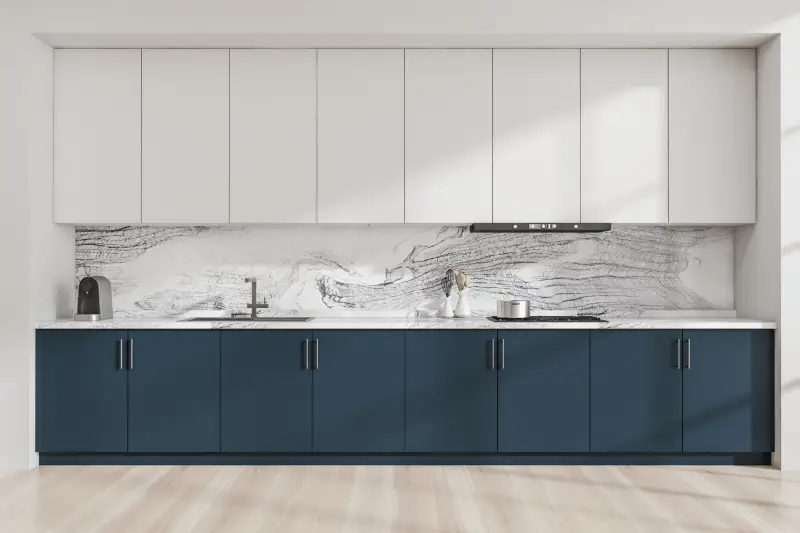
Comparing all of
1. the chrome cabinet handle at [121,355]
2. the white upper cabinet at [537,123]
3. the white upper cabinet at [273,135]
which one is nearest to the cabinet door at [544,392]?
the white upper cabinet at [537,123]

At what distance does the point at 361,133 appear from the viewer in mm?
4012

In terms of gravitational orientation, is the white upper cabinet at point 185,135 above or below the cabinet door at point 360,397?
above

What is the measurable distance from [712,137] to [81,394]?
3.85 meters

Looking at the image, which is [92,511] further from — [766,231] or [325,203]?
[766,231]

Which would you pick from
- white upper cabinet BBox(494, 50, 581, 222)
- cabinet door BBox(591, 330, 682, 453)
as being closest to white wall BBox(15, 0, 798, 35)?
white upper cabinet BBox(494, 50, 581, 222)

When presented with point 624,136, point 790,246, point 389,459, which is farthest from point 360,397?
point 790,246

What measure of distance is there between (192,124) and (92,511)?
6.96 feet

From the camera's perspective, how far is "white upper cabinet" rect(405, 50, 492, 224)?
401 centimetres

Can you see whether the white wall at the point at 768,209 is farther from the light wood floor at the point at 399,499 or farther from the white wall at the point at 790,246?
the light wood floor at the point at 399,499

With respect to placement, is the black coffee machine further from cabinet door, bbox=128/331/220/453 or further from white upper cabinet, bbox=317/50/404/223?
white upper cabinet, bbox=317/50/404/223

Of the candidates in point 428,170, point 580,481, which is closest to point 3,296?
point 428,170

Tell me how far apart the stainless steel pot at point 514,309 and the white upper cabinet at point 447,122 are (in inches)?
28.3

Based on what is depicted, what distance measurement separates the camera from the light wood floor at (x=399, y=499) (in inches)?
117

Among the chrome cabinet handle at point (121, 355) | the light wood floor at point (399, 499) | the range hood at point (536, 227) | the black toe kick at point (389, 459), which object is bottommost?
the light wood floor at point (399, 499)
